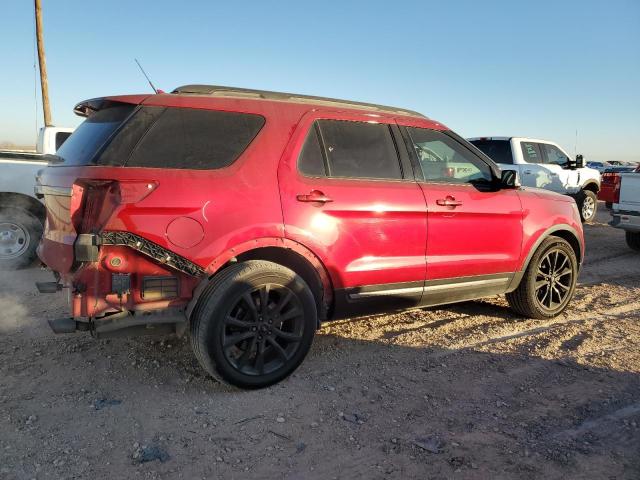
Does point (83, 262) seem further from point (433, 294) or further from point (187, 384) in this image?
point (433, 294)

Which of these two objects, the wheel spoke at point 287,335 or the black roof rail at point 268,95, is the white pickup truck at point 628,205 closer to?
the black roof rail at point 268,95

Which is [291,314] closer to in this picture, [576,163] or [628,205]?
[628,205]

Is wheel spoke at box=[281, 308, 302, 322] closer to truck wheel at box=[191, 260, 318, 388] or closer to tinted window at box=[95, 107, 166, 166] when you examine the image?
truck wheel at box=[191, 260, 318, 388]

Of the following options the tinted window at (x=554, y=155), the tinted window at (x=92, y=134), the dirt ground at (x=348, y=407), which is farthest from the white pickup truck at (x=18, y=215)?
the tinted window at (x=554, y=155)

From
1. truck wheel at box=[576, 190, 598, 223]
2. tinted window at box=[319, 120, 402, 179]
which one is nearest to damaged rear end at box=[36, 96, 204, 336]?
tinted window at box=[319, 120, 402, 179]

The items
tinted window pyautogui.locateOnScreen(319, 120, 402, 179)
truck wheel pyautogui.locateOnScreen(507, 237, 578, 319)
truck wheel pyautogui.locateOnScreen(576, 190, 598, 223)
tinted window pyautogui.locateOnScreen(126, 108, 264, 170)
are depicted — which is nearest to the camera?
tinted window pyautogui.locateOnScreen(126, 108, 264, 170)

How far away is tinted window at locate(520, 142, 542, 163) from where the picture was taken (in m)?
10.7

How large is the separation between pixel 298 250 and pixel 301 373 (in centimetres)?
92

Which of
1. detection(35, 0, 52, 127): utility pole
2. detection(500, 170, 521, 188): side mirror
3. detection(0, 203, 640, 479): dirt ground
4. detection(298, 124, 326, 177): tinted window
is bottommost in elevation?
detection(0, 203, 640, 479): dirt ground

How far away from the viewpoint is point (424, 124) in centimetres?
413

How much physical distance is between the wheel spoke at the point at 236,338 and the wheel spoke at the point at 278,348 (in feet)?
0.42

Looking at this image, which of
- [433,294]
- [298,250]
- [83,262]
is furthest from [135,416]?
[433,294]

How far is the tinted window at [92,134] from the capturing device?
9.76ft

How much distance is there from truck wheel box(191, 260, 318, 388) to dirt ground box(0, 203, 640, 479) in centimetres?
18
